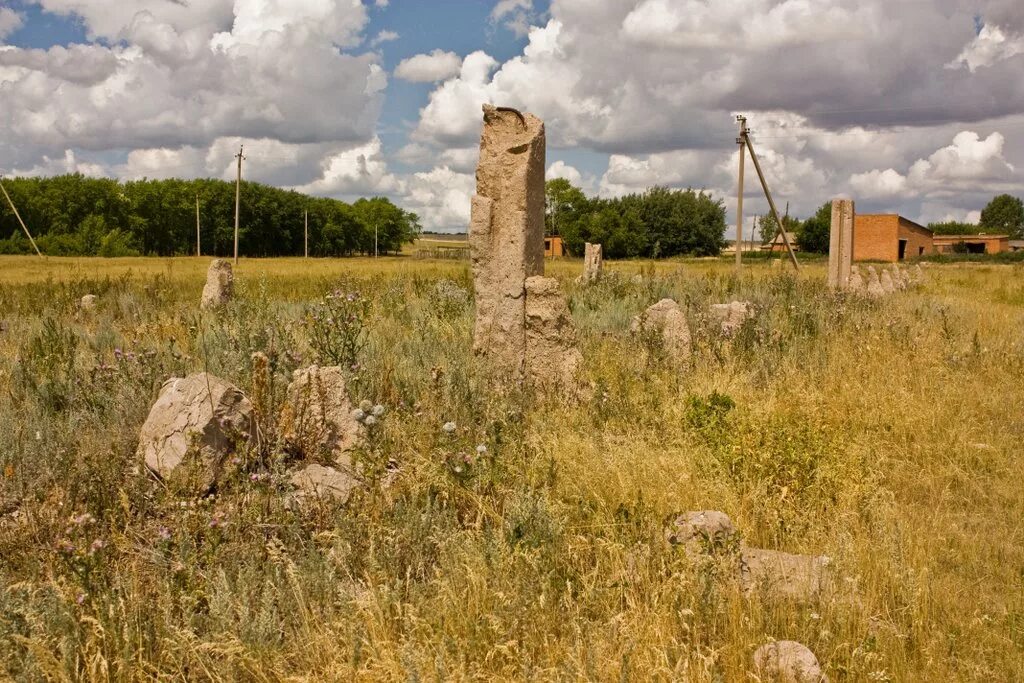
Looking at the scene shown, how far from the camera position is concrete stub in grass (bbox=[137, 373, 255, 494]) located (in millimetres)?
4172

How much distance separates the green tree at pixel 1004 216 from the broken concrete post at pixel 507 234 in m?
123

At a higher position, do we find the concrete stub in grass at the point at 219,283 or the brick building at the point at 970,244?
the brick building at the point at 970,244

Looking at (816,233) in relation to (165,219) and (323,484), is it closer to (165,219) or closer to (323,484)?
(165,219)

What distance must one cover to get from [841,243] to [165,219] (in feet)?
242

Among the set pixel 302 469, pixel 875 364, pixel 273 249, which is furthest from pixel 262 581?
pixel 273 249

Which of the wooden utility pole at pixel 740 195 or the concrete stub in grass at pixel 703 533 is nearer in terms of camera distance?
the concrete stub in grass at pixel 703 533

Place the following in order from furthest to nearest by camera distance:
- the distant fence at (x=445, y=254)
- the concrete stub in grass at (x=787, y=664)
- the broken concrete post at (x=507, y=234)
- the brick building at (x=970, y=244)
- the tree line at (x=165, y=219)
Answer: the brick building at (x=970, y=244)
the distant fence at (x=445, y=254)
the tree line at (x=165, y=219)
the broken concrete post at (x=507, y=234)
the concrete stub in grass at (x=787, y=664)

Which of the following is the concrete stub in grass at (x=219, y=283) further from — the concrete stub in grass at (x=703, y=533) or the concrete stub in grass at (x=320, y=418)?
the concrete stub in grass at (x=703, y=533)

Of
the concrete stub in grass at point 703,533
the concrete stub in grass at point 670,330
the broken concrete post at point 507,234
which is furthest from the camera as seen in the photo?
the concrete stub in grass at point 670,330

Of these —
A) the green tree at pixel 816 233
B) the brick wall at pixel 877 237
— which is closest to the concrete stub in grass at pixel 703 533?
the brick wall at pixel 877 237

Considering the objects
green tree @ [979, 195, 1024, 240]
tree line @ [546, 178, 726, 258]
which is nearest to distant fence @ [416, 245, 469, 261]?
tree line @ [546, 178, 726, 258]

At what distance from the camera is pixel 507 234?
305 inches

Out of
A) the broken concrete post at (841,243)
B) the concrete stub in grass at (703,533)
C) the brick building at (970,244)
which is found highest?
the brick building at (970,244)

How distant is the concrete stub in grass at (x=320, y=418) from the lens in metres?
4.86
